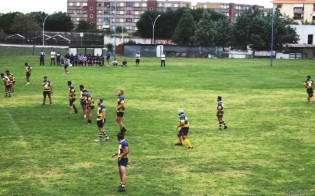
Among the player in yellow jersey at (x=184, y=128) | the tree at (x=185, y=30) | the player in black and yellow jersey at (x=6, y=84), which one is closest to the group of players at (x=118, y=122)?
the player in yellow jersey at (x=184, y=128)

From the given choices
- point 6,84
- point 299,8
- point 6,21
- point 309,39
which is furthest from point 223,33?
point 6,21

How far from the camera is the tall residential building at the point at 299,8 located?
518 feet

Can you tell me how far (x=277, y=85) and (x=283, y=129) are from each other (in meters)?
22.3

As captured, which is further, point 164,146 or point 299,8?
→ point 299,8

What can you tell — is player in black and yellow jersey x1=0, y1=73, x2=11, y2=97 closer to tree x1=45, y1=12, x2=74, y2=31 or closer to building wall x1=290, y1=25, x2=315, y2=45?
building wall x1=290, y1=25, x2=315, y2=45

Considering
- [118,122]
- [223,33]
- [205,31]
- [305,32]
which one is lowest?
[118,122]

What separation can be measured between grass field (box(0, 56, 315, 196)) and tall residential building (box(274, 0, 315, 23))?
122 m

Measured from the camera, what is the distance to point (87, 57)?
68500mm

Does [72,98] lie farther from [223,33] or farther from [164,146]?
[223,33]

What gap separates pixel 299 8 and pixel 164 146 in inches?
5800

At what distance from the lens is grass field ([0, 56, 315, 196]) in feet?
55.5

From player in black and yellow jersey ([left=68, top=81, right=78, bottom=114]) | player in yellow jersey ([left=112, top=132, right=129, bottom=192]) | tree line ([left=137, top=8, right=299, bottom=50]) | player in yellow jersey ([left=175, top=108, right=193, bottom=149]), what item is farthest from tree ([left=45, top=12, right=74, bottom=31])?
player in yellow jersey ([left=112, top=132, right=129, bottom=192])

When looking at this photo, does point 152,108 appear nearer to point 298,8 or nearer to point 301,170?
point 301,170

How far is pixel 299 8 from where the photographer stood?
16025 cm
